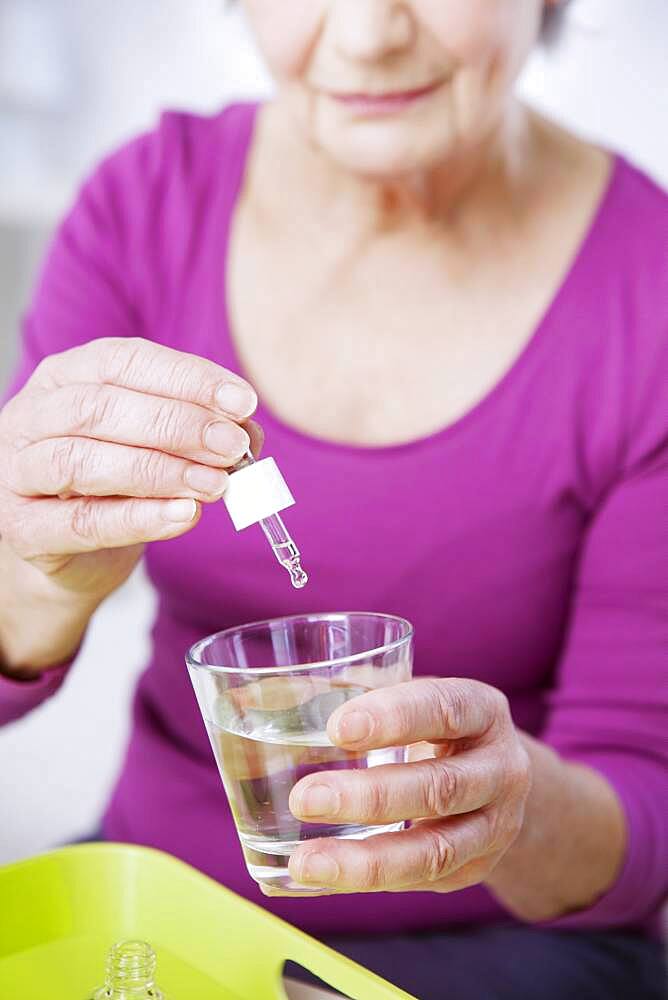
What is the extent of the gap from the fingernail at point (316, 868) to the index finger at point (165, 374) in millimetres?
219

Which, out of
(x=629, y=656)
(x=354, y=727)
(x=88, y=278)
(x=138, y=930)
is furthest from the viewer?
(x=88, y=278)

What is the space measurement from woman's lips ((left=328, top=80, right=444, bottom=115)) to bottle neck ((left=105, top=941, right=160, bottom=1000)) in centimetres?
60

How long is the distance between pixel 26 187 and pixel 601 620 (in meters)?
1.52

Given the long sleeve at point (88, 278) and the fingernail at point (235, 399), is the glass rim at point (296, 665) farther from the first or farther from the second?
the long sleeve at point (88, 278)

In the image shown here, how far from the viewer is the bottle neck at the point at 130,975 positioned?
59 centimetres

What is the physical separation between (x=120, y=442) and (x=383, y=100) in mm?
393

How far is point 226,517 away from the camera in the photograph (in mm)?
1026

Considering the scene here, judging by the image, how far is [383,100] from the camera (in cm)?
93

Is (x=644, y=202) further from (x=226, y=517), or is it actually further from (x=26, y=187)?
(x=26, y=187)

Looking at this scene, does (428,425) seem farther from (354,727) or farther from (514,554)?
(354,727)

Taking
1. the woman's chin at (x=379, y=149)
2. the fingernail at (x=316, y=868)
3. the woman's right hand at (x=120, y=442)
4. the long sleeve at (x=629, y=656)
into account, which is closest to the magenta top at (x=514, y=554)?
the long sleeve at (x=629, y=656)

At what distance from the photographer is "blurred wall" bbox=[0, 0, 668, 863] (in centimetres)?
175

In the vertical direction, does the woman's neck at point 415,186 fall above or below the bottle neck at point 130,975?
above

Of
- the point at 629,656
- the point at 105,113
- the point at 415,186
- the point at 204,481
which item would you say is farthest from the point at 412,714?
the point at 105,113
